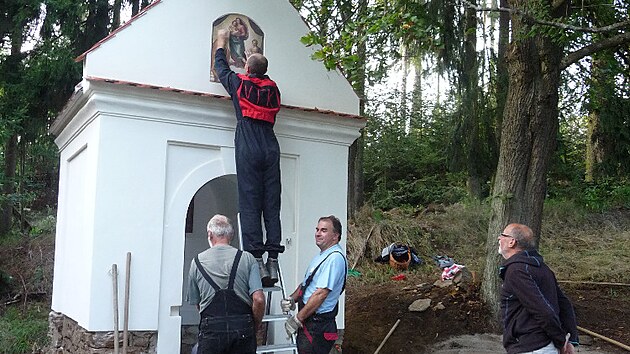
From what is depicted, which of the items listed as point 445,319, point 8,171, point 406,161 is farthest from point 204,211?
point 406,161

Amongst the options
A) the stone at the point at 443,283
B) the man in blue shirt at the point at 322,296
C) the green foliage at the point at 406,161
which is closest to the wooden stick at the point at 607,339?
the stone at the point at 443,283

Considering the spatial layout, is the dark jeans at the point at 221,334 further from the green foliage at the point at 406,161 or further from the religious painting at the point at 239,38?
the green foliage at the point at 406,161

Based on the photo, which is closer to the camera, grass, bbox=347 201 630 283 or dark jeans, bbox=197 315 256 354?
dark jeans, bbox=197 315 256 354

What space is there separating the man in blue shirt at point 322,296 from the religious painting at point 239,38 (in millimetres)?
2814

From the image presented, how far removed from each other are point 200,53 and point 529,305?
176 inches

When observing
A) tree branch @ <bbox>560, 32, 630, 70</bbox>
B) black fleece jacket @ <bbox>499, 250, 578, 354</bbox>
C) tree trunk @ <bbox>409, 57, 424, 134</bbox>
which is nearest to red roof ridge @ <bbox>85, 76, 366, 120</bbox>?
tree branch @ <bbox>560, 32, 630, 70</bbox>

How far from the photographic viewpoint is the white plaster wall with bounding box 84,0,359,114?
636cm

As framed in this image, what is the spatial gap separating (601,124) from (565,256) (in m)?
2.87

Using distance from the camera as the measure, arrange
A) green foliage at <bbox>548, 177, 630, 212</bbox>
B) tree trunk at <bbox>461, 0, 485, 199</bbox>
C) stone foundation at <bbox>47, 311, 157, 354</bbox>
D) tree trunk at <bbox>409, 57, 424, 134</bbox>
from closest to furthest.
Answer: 1. stone foundation at <bbox>47, 311, 157, 354</bbox>
2. tree trunk at <bbox>461, 0, 485, 199</bbox>
3. green foliage at <bbox>548, 177, 630, 212</bbox>
4. tree trunk at <bbox>409, 57, 424, 134</bbox>

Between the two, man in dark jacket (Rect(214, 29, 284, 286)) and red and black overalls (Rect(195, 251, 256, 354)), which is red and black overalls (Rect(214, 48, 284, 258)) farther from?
red and black overalls (Rect(195, 251, 256, 354))

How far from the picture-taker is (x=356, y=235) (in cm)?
1364

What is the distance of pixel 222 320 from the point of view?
4590 millimetres

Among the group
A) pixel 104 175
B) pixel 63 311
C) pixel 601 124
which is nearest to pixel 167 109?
pixel 104 175

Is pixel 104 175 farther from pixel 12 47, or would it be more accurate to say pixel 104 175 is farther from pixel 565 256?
pixel 565 256
